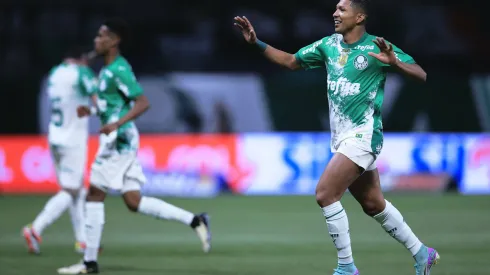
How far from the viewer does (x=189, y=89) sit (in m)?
21.6

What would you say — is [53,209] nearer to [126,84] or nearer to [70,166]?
[70,166]

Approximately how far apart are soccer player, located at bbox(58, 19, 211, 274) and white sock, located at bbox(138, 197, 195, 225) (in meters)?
0.24

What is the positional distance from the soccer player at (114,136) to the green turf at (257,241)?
21.1 inches

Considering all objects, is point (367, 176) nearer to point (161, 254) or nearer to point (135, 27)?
point (161, 254)

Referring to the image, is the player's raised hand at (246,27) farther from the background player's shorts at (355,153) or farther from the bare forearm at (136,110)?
the bare forearm at (136,110)

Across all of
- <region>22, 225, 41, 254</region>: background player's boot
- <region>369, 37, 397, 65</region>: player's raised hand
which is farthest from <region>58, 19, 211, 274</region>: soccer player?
<region>369, 37, 397, 65</region>: player's raised hand

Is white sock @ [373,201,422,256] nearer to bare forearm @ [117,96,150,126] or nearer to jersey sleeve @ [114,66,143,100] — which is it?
bare forearm @ [117,96,150,126]

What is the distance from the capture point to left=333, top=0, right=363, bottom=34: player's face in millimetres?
8289

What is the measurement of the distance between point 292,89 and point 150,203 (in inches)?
449

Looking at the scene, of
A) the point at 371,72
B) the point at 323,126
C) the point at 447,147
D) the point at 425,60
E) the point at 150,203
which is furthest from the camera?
the point at 425,60

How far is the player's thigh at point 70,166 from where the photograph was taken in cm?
1210

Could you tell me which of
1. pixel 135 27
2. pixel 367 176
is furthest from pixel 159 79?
pixel 367 176

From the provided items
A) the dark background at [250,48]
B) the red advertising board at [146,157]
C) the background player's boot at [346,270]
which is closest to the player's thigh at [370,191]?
the background player's boot at [346,270]

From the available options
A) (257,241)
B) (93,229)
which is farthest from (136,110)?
(257,241)
